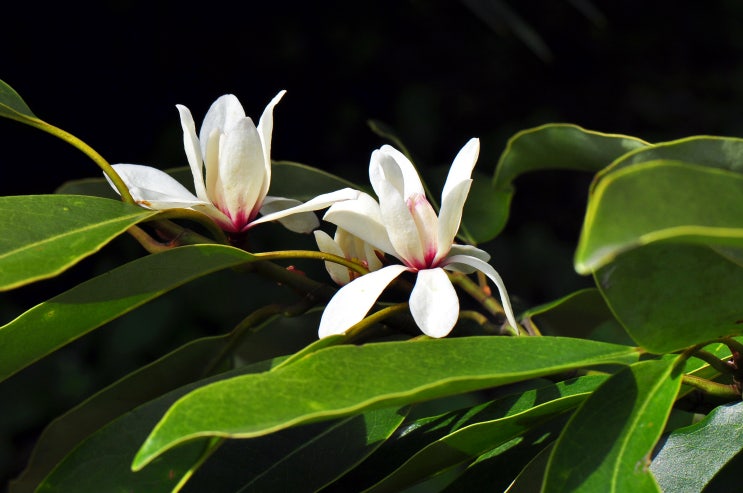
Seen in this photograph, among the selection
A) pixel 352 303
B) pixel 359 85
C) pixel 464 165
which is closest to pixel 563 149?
pixel 464 165

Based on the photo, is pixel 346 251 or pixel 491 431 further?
pixel 346 251

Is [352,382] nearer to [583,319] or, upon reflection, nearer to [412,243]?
[412,243]

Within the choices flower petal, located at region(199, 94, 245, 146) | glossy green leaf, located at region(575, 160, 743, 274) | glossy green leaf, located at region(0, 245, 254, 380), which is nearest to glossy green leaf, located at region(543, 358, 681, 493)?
glossy green leaf, located at region(575, 160, 743, 274)

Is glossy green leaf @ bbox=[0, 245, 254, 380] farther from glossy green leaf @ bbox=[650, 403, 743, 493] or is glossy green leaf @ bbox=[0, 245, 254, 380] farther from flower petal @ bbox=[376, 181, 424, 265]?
glossy green leaf @ bbox=[650, 403, 743, 493]

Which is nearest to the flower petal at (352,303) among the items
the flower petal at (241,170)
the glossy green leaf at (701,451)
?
the flower petal at (241,170)

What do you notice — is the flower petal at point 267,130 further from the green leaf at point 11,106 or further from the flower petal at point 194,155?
the green leaf at point 11,106

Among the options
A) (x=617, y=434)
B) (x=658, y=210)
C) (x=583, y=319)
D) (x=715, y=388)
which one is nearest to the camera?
(x=658, y=210)

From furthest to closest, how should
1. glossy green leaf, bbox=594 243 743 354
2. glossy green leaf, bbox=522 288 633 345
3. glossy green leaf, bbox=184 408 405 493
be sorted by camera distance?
1. glossy green leaf, bbox=522 288 633 345
2. glossy green leaf, bbox=184 408 405 493
3. glossy green leaf, bbox=594 243 743 354
